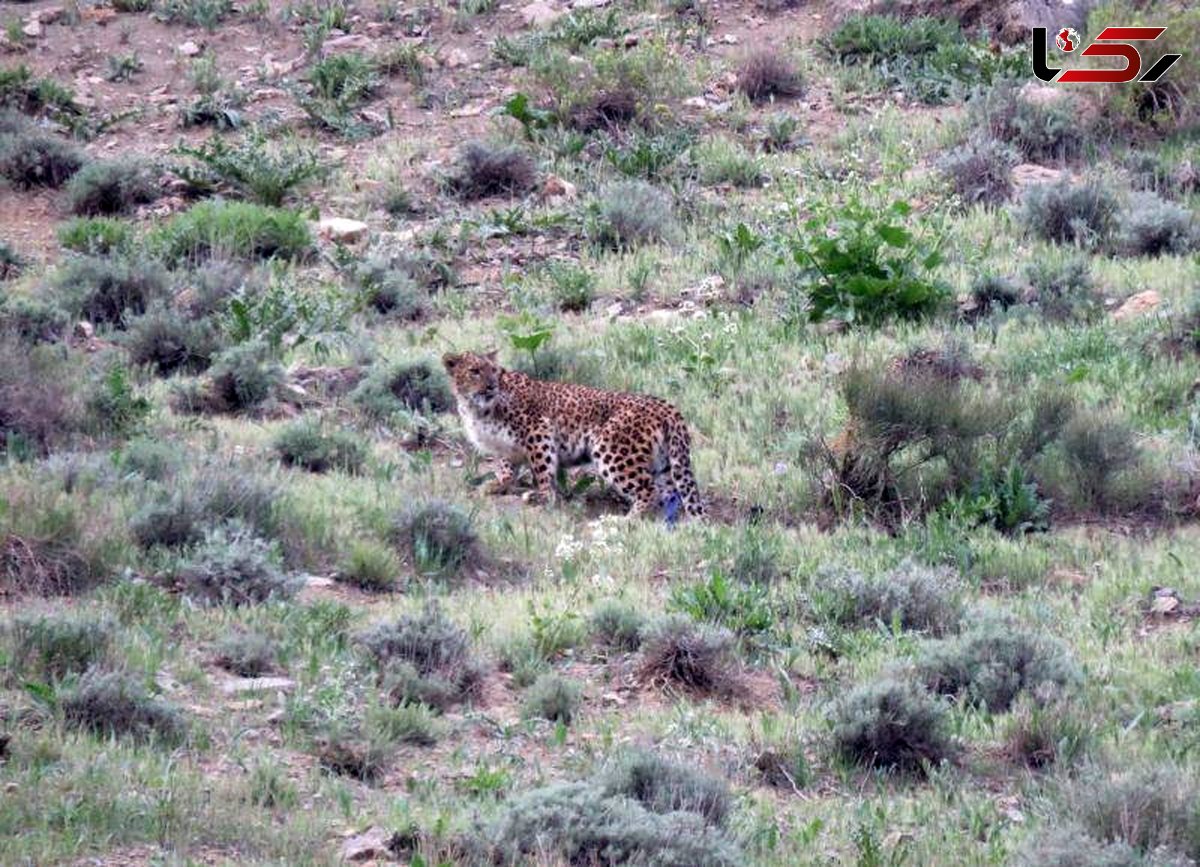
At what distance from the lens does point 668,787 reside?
8328 millimetres

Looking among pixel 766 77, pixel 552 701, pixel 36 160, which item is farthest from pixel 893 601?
pixel 766 77

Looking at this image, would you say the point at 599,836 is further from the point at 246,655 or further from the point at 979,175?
the point at 979,175

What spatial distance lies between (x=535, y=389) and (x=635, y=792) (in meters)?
6.45

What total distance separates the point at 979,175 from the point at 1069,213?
1484 millimetres

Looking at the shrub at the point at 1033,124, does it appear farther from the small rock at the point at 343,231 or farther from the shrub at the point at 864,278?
the small rock at the point at 343,231

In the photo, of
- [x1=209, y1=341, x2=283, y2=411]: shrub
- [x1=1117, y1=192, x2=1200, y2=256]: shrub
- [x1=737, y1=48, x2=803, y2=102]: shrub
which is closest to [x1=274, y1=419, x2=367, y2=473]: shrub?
[x1=209, y1=341, x2=283, y2=411]: shrub

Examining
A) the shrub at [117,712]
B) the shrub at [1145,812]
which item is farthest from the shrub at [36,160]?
the shrub at [1145,812]

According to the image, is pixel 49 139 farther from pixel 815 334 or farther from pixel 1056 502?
pixel 1056 502

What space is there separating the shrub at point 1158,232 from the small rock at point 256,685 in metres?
11.3

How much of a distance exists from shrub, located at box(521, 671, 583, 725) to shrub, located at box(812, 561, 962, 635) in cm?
202

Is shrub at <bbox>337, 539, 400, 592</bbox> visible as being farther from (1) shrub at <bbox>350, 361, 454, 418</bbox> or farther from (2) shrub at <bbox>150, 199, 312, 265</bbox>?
(2) shrub at <bbox>150, 199, 312, 265</bbox>

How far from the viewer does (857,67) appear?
23.3 m

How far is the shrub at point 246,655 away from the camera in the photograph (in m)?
9.91

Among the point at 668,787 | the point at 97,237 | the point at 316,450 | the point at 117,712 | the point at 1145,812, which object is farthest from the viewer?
the point at 97,237
